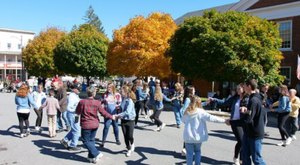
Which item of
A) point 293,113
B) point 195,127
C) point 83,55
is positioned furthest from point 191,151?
point 83,55

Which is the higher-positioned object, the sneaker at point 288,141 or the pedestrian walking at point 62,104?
the pedestrian walking at point 62,104

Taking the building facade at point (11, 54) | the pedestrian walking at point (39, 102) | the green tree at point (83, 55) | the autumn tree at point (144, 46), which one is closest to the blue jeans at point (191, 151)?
the pedestrian walking at point (39, 102)

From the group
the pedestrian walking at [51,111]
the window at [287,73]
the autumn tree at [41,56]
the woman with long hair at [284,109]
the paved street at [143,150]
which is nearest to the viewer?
the paved street at [143,150]

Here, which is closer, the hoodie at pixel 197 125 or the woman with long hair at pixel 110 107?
the hoodie at pixel 197 125

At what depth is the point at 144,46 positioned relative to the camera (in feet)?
82.3

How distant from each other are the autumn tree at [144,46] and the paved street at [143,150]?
13396 millimetres

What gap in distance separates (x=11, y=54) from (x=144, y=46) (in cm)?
5521

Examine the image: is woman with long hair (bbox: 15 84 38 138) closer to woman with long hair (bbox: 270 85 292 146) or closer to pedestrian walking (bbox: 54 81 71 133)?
pedestrian walking (bbox: 54 81 71 133)

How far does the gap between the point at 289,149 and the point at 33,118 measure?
1085 centimetres

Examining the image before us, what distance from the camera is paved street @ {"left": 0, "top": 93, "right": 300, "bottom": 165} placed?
805cm

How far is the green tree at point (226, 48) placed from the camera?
18.3 meters

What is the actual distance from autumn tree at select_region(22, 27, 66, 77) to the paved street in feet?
124

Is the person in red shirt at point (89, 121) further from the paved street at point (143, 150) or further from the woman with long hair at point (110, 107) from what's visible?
the woman with long hair at point (110, 107)

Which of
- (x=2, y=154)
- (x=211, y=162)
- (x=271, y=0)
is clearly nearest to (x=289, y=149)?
(x=211, y=162)
